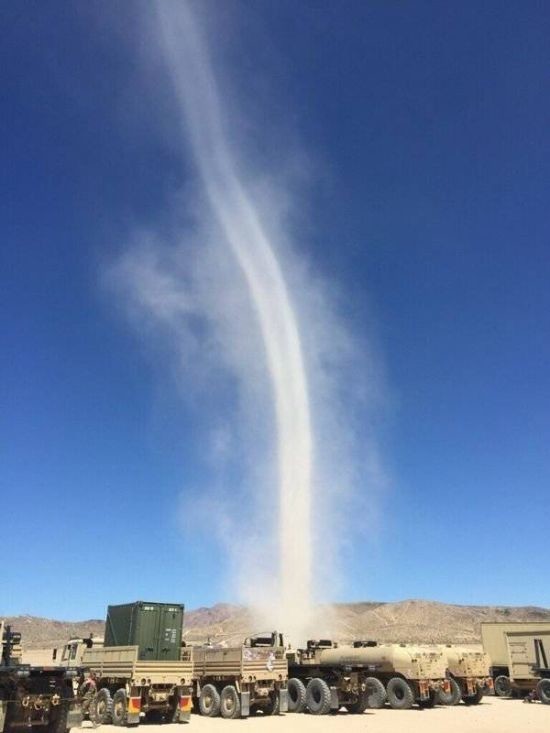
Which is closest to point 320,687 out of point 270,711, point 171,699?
point 270,711

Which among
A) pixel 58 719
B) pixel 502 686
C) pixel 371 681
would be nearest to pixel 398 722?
pixel 371 681

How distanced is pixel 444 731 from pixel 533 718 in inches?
208

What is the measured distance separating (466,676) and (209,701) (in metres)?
10.9

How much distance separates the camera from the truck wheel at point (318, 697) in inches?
949

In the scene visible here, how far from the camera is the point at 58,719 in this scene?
14.7 metres

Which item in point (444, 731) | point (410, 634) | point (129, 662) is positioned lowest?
point (444, 731)

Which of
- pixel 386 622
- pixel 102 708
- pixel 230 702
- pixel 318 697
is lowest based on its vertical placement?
pixel 102 708

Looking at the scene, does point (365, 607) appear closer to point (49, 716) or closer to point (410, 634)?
point (410, 634)

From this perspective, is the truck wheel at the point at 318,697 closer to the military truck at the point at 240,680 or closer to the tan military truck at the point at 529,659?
the military truck at the point at 240,680

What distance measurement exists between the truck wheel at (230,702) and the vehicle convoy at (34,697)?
8762 millimetres

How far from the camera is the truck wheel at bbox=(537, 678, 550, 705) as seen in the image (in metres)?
27.6

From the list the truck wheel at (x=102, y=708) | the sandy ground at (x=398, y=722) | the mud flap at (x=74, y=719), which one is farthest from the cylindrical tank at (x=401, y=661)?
the mud flap at (x=74, y=719)

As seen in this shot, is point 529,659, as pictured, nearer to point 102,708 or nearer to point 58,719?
point 102,708

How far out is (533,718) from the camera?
21.8 metres
